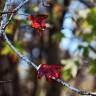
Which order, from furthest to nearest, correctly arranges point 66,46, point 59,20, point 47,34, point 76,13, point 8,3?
point 66,46 < point 47,34 < point 59,20 < point 76,13 < point 8,3

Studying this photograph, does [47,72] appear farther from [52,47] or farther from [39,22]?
[52,47]

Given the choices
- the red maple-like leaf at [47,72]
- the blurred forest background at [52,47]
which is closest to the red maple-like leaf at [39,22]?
the red maple-like leaf at [47,72]

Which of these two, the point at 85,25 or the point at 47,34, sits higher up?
the point at 85,25

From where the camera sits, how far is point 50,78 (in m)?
1.60

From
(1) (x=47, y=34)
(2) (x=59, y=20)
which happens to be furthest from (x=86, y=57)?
(1) (x=47, y=34)

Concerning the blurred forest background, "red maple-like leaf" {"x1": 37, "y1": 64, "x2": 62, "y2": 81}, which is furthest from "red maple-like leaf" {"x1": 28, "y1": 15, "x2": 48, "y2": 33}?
the blurred forest background

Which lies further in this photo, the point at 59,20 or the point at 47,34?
the point at 47,34

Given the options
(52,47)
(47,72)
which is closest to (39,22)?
(47,72)

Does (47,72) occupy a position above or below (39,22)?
below

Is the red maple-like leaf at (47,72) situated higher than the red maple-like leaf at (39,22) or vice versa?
the red maple-like leaf at (39,22)

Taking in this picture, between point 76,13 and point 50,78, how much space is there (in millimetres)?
2749

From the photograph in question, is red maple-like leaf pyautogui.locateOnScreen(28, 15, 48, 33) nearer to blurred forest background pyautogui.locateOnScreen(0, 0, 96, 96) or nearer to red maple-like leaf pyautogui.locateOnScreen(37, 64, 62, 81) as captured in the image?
red maple-like leaf pyautogui.locateOnScreen(37, 64, 62, 81)

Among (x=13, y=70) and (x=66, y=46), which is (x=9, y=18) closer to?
(x=13, y=70)

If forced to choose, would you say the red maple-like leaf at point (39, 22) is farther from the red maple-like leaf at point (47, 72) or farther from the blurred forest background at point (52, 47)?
the blurred forest background at point (52, 47)
